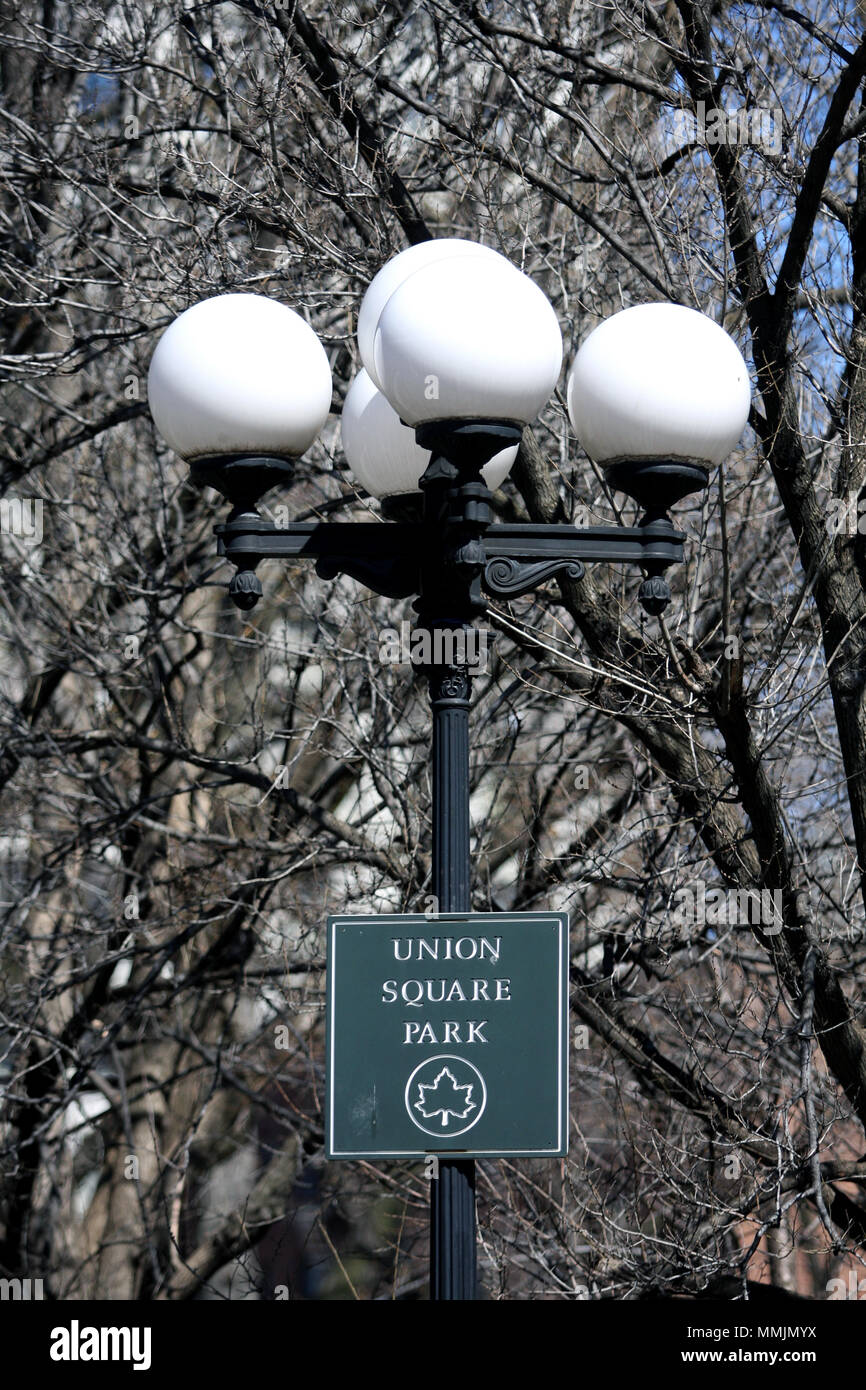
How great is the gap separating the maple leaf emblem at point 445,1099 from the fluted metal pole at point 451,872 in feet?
0.43

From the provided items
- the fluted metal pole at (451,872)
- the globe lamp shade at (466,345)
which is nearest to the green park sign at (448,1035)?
the fluted metal pole at (451,872)

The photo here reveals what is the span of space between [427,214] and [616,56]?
5.23 ft

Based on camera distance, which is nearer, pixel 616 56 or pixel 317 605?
pixel 616 56

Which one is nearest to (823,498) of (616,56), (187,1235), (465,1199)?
(616,56)

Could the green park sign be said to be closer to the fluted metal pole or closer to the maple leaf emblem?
the maple leaf emblem

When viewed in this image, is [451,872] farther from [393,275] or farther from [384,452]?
[393,275]

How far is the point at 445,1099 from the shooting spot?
2928 mm

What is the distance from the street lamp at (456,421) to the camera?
3.16m

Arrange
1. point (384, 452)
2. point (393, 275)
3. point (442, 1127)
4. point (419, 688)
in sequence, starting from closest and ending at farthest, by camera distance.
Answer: point (442, 1127) → point (393, 275) → point (384, 452) → point (419, 688)

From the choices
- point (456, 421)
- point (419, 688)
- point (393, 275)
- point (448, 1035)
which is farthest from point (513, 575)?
point (419, 688)

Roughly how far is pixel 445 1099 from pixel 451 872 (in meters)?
0.46

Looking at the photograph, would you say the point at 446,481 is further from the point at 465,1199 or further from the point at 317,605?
the point at 317,605

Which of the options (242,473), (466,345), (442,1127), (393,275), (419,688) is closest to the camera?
(442,1127)

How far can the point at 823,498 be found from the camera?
746 centimetres
